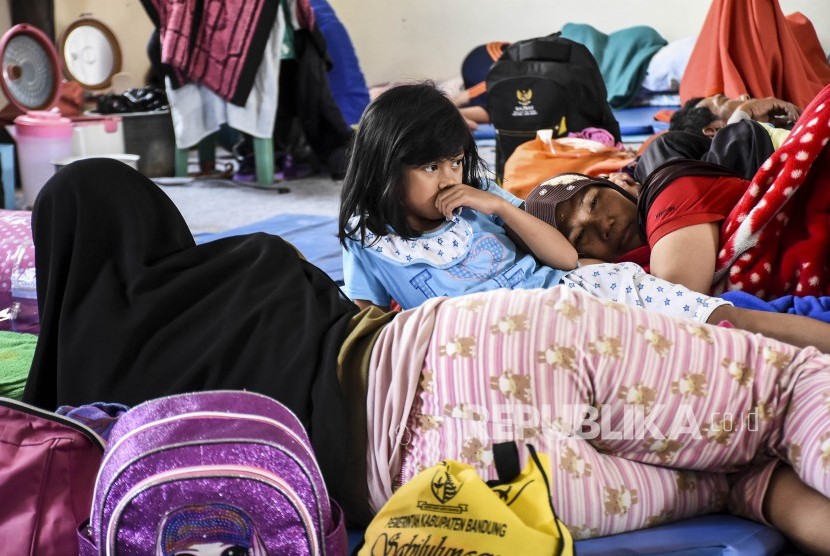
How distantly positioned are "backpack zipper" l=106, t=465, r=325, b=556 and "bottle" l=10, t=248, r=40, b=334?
37.1 inches

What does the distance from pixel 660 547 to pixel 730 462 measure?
5.1 inches

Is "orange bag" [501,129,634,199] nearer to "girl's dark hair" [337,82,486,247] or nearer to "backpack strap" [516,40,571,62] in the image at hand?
"backpack strap" [516,40,571,62]

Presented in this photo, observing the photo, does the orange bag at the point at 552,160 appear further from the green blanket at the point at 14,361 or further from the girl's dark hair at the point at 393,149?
the green blanket at the point at 14,361

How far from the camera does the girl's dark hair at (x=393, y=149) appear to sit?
1.46m

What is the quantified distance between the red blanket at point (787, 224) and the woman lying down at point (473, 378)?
534 millimetres

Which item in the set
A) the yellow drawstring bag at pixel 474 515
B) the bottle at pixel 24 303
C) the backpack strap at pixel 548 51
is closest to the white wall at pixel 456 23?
the backpack strap at pixel 548 51

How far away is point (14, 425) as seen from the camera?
970 mm

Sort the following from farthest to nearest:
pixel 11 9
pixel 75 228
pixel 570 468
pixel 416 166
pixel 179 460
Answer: pixel 11 9 → pixel 416 166 → pixel 75 228 → pixel 570 468 → pixel 179 460

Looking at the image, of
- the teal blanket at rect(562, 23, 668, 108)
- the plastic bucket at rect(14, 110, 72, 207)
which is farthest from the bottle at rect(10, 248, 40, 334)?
the teal blanket at rect(562, 23, 668, 108)

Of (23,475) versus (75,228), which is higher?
(75,228)

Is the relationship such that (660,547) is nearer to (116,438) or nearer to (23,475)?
(116,438)

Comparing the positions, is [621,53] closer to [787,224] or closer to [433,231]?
[787,224]

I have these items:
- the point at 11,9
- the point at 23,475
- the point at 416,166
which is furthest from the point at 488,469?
the point at 11,9

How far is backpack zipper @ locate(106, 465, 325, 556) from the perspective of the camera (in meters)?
0.84
